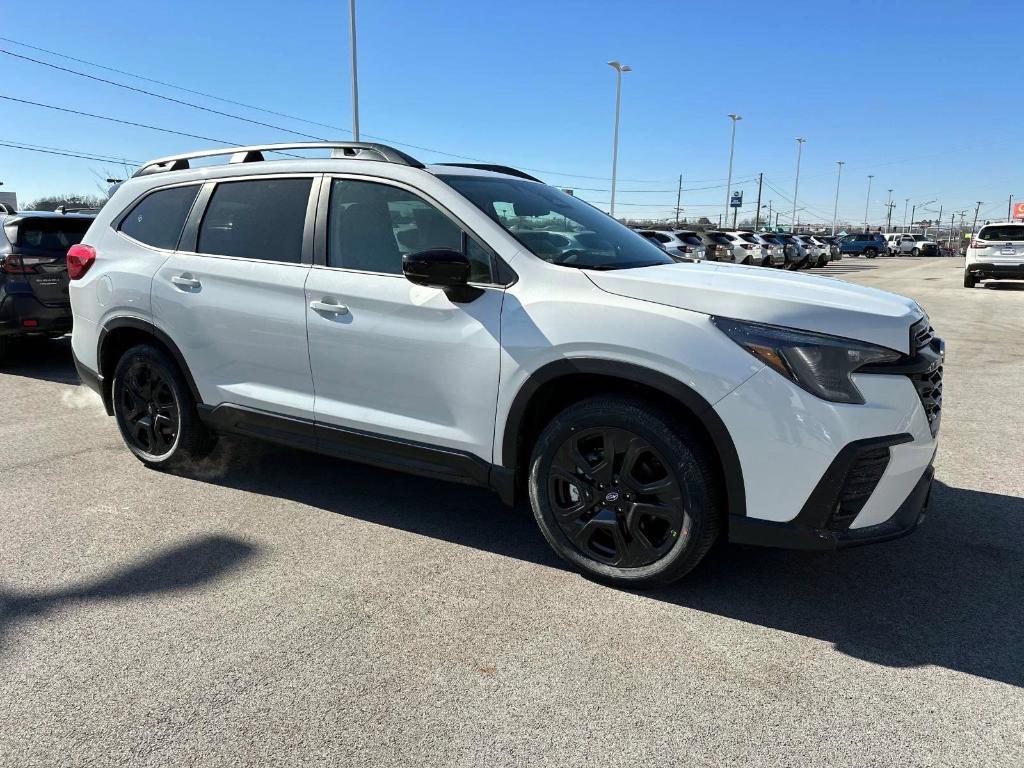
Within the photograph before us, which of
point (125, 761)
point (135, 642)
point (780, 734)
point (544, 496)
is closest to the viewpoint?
point (125, 761)

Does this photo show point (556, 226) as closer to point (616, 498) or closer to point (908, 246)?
point (616, 498)

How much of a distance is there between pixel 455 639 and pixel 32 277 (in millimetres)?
6801

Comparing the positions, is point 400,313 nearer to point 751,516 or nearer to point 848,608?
point 751,516

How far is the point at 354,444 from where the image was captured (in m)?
3.67

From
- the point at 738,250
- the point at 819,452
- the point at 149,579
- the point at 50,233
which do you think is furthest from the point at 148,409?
the point at 738,250

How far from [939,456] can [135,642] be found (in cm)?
478

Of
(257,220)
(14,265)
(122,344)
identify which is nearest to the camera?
(257,220)

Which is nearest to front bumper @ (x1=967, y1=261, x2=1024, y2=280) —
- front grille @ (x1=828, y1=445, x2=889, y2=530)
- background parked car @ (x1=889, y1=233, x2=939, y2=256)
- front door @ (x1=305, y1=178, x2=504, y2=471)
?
front grille @ (x1=828, y1=445, x2=889, y2=530)

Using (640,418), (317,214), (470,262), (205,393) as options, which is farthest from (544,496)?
(205,393)

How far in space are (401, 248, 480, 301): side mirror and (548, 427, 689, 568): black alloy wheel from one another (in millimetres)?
791

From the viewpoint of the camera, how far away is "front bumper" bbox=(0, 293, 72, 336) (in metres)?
7.36

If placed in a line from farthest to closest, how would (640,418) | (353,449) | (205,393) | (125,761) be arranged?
(205,393)
(353,449)
(640,418)
(125,761)

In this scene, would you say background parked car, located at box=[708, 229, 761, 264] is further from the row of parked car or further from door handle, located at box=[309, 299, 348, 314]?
door handle, located at box=[309, 299, 348, 314]

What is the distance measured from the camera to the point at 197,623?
2.88 metres
